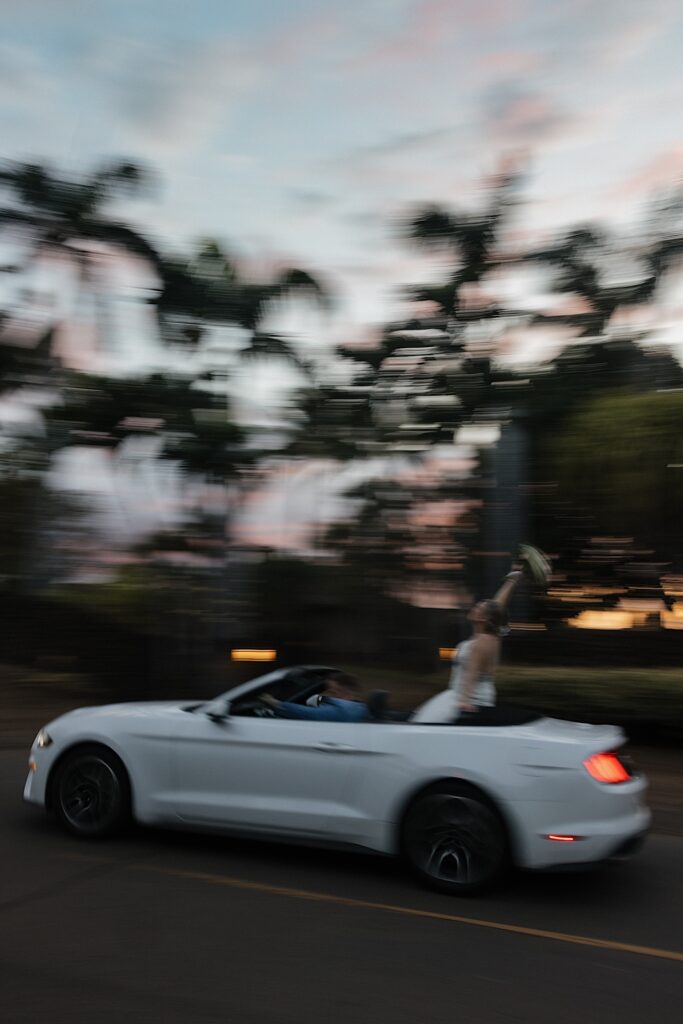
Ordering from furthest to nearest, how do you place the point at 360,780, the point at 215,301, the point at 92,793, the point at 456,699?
the point at 215,301, the point at 92,793, the point at 456,699, the point at 360,780

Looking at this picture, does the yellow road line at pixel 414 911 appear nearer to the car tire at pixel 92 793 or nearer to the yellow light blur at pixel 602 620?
the car tire at pixel 92 793

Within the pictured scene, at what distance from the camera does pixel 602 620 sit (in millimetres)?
16250

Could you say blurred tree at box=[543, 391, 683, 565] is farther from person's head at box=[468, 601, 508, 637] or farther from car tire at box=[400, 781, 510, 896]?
car tire at box=[400, 781, 510, 896]

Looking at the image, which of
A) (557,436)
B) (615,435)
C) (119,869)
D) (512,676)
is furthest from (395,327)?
(119,869)

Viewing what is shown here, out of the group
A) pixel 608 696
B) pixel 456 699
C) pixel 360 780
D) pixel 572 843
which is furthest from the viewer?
pixel 608 696

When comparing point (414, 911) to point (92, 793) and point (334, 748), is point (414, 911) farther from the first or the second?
point (92, 793)

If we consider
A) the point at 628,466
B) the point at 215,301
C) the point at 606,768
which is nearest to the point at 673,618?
the point at 628,466

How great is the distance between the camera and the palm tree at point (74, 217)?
1767 centimetres

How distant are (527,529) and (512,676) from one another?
4.52 m

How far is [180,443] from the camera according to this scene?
16.6 meters

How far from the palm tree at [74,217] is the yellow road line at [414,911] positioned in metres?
13.3

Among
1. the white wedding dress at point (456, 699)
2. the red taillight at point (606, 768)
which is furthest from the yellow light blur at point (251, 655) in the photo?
the red taillight at point (606, 768)

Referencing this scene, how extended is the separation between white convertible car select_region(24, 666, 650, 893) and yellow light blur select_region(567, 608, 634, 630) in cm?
1045

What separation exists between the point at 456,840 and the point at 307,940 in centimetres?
116
